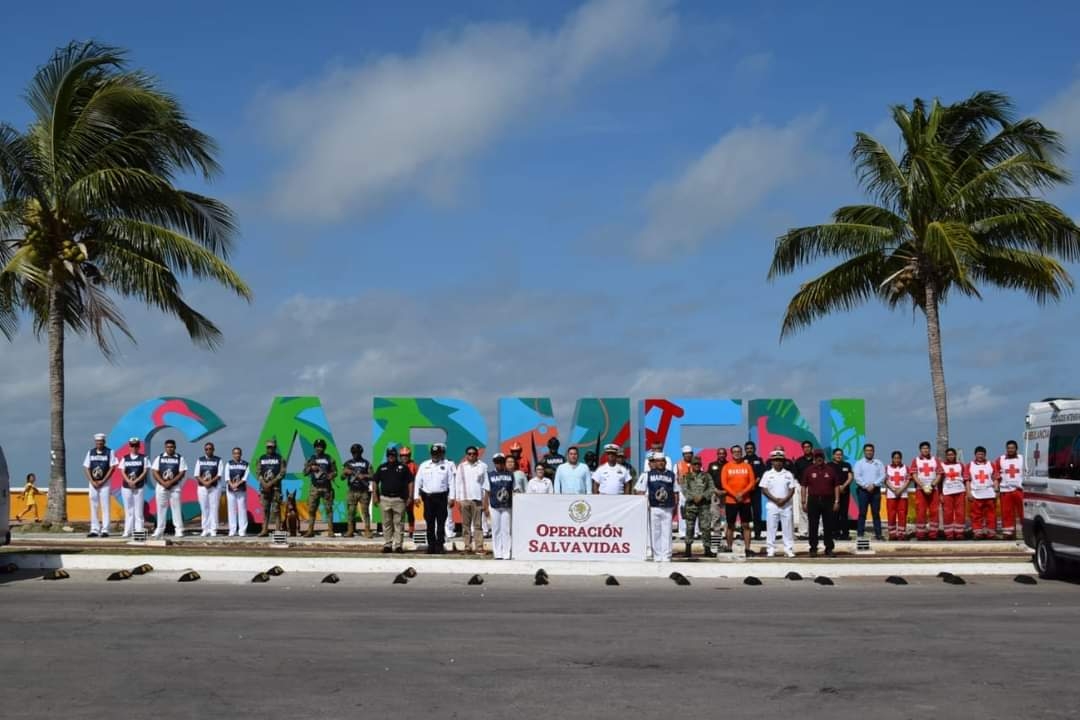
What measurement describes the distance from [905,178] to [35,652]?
78.9 feet

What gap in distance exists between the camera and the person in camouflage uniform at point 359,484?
24.8m

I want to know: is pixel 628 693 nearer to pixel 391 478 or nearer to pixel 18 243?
pixel 391 478

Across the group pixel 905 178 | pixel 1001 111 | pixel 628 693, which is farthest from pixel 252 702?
pixel 1001 111

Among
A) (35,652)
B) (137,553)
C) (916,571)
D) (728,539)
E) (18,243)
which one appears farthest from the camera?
(18,243)

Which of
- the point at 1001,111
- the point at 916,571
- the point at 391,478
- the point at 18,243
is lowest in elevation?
the point at 916,571

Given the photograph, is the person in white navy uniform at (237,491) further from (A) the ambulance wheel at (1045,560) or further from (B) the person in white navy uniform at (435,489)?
(A) the ambulance wheel at (1045,560)

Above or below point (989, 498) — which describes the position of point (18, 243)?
above

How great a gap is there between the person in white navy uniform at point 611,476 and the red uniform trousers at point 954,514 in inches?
302

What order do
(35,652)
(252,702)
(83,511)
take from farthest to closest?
(83,511)
(35,652)
(252,702)

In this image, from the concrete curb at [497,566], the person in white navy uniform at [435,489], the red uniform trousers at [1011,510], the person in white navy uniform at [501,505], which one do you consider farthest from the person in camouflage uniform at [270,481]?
the red uniform trousers at [1011,510]

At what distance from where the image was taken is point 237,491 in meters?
25.7

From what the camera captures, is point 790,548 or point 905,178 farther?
point 905,178

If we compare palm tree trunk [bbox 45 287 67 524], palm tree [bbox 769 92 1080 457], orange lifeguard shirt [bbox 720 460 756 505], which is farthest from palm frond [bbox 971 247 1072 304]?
palm tree trunk [bbox 45 287 67 524]

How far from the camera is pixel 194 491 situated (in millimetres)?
26969
